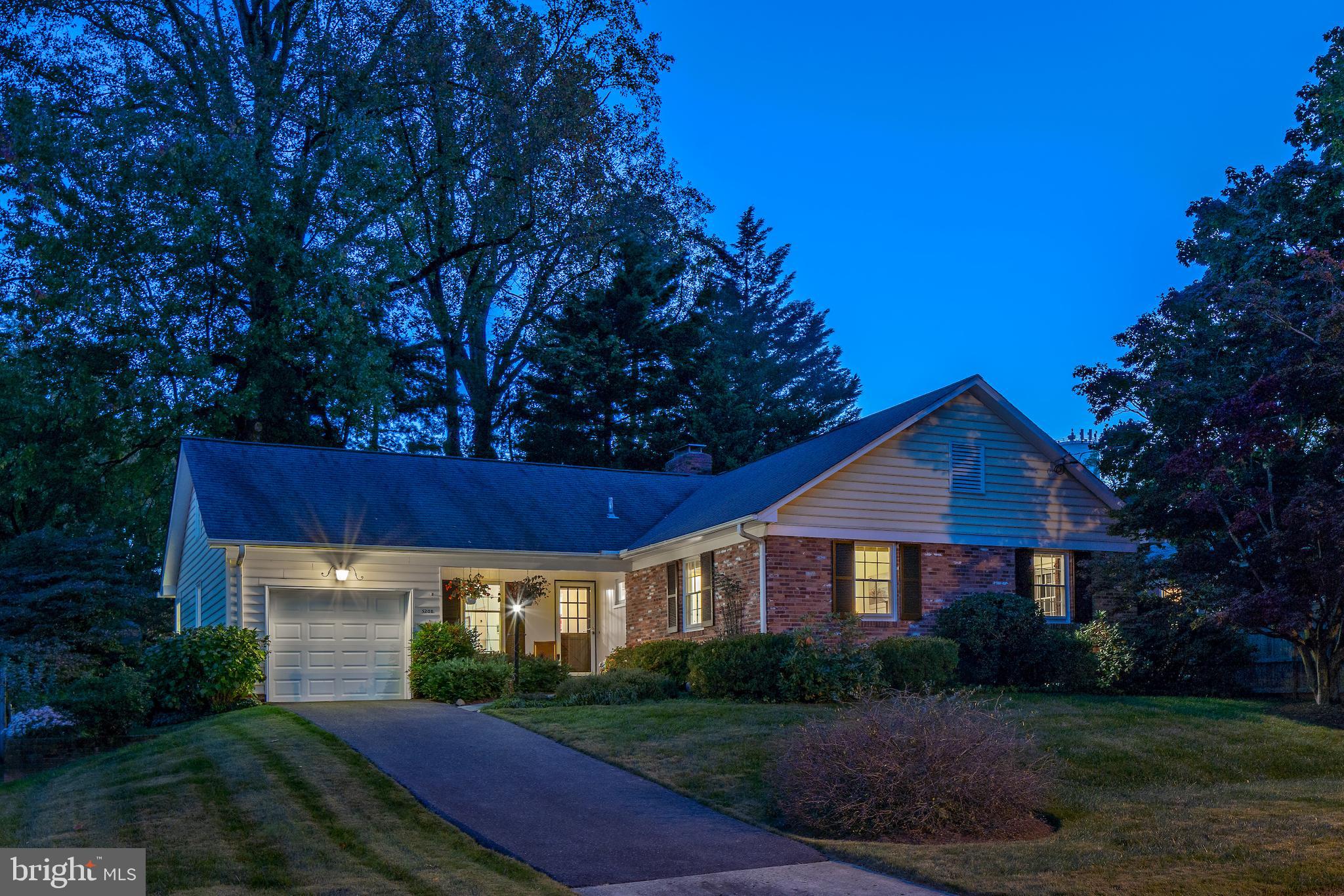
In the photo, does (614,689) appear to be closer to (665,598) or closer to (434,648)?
(665,598)

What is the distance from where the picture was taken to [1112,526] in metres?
20.7

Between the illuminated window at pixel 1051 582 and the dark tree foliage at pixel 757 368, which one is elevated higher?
the dark tree foliage at pixel 757 368

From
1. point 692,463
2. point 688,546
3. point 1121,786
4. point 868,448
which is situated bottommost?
point 1121,786

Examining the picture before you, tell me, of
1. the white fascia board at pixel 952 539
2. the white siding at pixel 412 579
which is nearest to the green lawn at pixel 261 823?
the white siding at pixel 412 579

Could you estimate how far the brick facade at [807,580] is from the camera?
19234 mm

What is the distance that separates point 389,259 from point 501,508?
9263 mm

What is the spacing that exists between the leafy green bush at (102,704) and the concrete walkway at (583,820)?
299cm

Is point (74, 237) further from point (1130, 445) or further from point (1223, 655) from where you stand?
point (1223, 655)

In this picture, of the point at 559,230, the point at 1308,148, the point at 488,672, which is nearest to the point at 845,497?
the point at 488,672

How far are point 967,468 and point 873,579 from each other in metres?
2.71

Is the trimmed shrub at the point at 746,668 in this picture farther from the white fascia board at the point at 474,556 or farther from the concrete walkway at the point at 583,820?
the white fascia board at the point at 474,556

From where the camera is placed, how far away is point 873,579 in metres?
20.4
